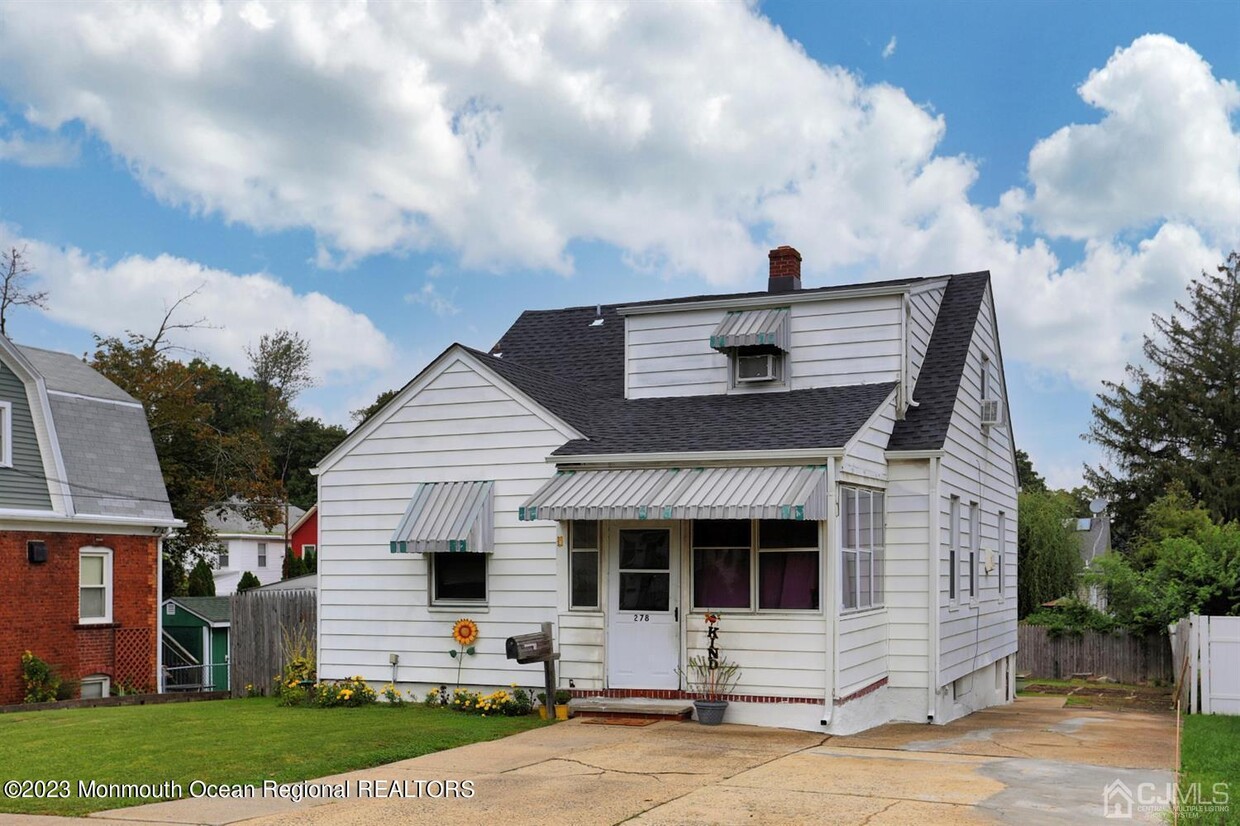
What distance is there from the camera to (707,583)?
48.1 feet

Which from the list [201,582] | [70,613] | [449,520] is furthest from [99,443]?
[201,582]

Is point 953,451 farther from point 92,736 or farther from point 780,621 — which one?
point 92,736

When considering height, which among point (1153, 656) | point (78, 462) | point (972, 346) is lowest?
point (1153, 656)

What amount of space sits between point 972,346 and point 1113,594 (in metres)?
11.6

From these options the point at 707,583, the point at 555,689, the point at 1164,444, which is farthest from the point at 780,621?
the point at 1164,444

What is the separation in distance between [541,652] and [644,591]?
4.93ft

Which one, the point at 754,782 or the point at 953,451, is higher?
the point at 953,451

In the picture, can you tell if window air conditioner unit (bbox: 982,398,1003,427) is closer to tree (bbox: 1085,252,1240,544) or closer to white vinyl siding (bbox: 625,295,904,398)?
white vinyl siding (bbox: 625,295,904,398)

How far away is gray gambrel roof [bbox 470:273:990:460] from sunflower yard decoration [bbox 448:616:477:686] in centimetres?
266

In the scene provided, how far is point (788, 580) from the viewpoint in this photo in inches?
563

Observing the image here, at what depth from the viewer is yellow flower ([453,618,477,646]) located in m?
15.9

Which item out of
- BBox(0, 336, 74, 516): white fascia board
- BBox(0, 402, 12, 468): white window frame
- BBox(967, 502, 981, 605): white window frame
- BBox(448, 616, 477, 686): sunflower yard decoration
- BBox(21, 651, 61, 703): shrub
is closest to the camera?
BBox(448, 616, 477, 686): sunflower yard decoration

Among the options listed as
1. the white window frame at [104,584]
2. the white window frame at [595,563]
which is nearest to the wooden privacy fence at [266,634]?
the white window frame at [104,584]

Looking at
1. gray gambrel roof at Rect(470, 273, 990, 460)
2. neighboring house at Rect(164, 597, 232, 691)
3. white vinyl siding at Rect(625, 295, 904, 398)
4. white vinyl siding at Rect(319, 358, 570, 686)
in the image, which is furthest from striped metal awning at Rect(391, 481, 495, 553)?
neighboring house at Rect(164, 597, 232, 691)
